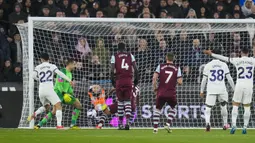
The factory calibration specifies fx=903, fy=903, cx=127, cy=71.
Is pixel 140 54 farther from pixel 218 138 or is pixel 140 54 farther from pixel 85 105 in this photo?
pixel 218 138

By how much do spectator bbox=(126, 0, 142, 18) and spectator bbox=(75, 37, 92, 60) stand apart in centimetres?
272

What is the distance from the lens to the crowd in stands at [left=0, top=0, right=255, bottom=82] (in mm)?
25406

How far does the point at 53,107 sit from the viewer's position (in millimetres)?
23969

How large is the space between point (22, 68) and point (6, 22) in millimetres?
1965

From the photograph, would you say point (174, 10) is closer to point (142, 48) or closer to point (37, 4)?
point (142, 48)

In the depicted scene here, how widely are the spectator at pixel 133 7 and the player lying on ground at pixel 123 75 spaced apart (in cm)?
522

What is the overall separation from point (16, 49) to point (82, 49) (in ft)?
6.79

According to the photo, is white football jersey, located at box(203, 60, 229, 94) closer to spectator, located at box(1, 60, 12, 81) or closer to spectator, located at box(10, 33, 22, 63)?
spectator, located at box(1, 60, 12, 81)

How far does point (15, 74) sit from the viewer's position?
25281 mm

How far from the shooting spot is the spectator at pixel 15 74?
25141 millimetres

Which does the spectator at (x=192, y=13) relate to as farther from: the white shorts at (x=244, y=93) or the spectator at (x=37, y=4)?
the white shorts at (x=244, y=93)

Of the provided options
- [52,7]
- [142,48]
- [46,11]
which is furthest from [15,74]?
[142,48]

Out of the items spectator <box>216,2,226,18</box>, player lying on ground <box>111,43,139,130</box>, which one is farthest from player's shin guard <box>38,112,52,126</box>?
spectator <box>216,2,226,18</box>

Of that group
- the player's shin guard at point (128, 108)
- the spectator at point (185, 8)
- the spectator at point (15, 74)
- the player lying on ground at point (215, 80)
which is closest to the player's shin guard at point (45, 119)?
the player's shin guard at point (128, 108)
